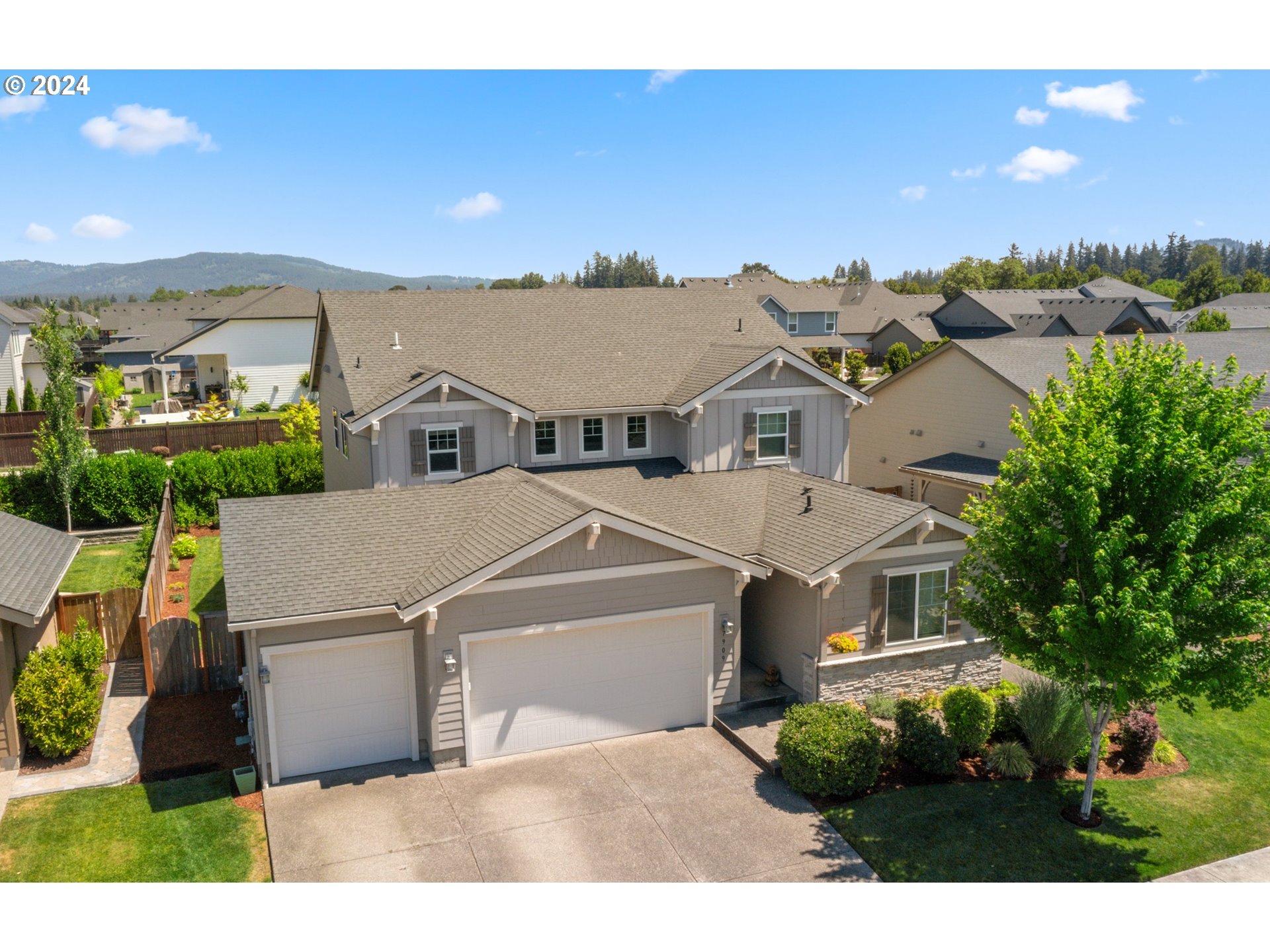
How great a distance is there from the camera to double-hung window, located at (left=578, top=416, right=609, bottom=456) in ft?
72.8

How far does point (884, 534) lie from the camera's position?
16.5m

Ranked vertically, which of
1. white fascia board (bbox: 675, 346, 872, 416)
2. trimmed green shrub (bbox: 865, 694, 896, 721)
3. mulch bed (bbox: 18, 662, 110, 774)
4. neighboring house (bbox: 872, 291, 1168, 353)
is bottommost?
mulch bed (bbox: 18, 662, 110, 774)

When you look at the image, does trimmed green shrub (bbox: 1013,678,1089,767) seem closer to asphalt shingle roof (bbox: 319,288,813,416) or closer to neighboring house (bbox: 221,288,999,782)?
neighboring house (bbox: 221,288,999,782)

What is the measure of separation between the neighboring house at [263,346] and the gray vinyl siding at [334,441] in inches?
1136

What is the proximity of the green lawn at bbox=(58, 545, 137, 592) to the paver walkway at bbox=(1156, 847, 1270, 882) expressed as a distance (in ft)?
74.0

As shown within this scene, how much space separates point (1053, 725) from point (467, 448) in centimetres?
1312

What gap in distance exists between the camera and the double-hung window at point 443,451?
20.9 m

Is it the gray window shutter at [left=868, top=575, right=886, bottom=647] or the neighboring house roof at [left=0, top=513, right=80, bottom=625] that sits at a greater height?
the neighboring house roof at [left=0, top=513, right=80, bottom=625]

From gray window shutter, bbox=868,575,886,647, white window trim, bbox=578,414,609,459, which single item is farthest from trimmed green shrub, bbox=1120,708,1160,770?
white window trim, bbox=578,414,609,459

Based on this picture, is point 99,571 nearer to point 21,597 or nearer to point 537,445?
point 21,597

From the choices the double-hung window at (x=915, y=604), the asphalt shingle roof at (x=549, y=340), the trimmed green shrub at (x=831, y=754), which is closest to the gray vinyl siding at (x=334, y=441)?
the asphalt shingle roof at (x=549, y=340)

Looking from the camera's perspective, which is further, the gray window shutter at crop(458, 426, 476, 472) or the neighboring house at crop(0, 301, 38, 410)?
the neighboring house at crop(0, 301, 38, 410)

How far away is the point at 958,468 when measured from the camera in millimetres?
26922

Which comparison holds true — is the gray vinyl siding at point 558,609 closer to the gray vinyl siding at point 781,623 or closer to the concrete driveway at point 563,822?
the concrete driveway at point 563,822
